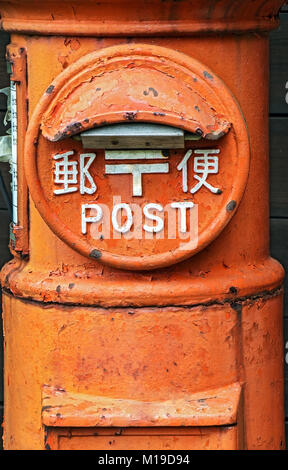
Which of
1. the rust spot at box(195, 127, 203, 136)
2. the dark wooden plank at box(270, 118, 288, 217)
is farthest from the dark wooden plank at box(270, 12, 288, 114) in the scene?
the rust spot at box(195, 127, 203, 136)

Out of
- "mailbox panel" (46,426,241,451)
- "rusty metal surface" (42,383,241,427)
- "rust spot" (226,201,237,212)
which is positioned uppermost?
"rust spot" (226,201,237,212)

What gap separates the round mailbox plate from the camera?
186 centimetres

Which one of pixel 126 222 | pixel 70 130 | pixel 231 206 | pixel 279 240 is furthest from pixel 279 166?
pixel 70 130

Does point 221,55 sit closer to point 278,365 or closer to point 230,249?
point 230,249

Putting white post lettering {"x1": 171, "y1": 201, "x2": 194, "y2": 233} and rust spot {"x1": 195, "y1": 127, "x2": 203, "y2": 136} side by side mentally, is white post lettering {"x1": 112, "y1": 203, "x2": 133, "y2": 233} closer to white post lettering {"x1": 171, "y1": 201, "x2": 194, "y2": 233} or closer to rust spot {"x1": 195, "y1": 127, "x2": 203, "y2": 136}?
white post lettering {"x1": 171, "y1": 201, "x2": 194, "y2": 233}

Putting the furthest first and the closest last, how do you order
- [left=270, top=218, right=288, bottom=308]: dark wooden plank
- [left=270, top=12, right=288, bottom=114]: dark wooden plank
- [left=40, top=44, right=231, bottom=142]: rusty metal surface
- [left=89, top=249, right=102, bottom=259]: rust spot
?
[left=270, top=218, right=288, bottom=308]: dark wooden plank, [left=270, top=12, right=288, bottom=114]: dark wooden plank, [left=89, top=249, right=102, bottom=259]: rust spot, [left=40, top=44, right=231, bottom=142]: rusty metal surface

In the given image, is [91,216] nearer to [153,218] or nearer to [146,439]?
[153,218]

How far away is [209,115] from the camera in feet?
6.07

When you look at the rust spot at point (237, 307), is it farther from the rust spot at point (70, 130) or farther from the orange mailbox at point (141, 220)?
the rust spot at point (70, 130)

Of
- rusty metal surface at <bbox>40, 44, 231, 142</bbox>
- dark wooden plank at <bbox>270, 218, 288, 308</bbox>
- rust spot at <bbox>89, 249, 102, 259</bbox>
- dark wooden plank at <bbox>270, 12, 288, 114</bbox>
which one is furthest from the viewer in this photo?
dark wooden plank at <bbox>270, 218, 288, 308</bbox>

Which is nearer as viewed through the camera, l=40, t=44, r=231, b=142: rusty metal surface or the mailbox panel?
l=40, t=44, r=231, b=142: rusty metal surface

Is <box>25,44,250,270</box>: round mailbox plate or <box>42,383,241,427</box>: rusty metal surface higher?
<box>25,44,250,270</box>: round mailbox plate

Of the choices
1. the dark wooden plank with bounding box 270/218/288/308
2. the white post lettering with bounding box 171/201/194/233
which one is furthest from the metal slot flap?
the dark wooden plank with bounding box 270/218/288/308

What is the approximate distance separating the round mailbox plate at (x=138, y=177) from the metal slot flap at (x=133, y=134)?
0.05m
